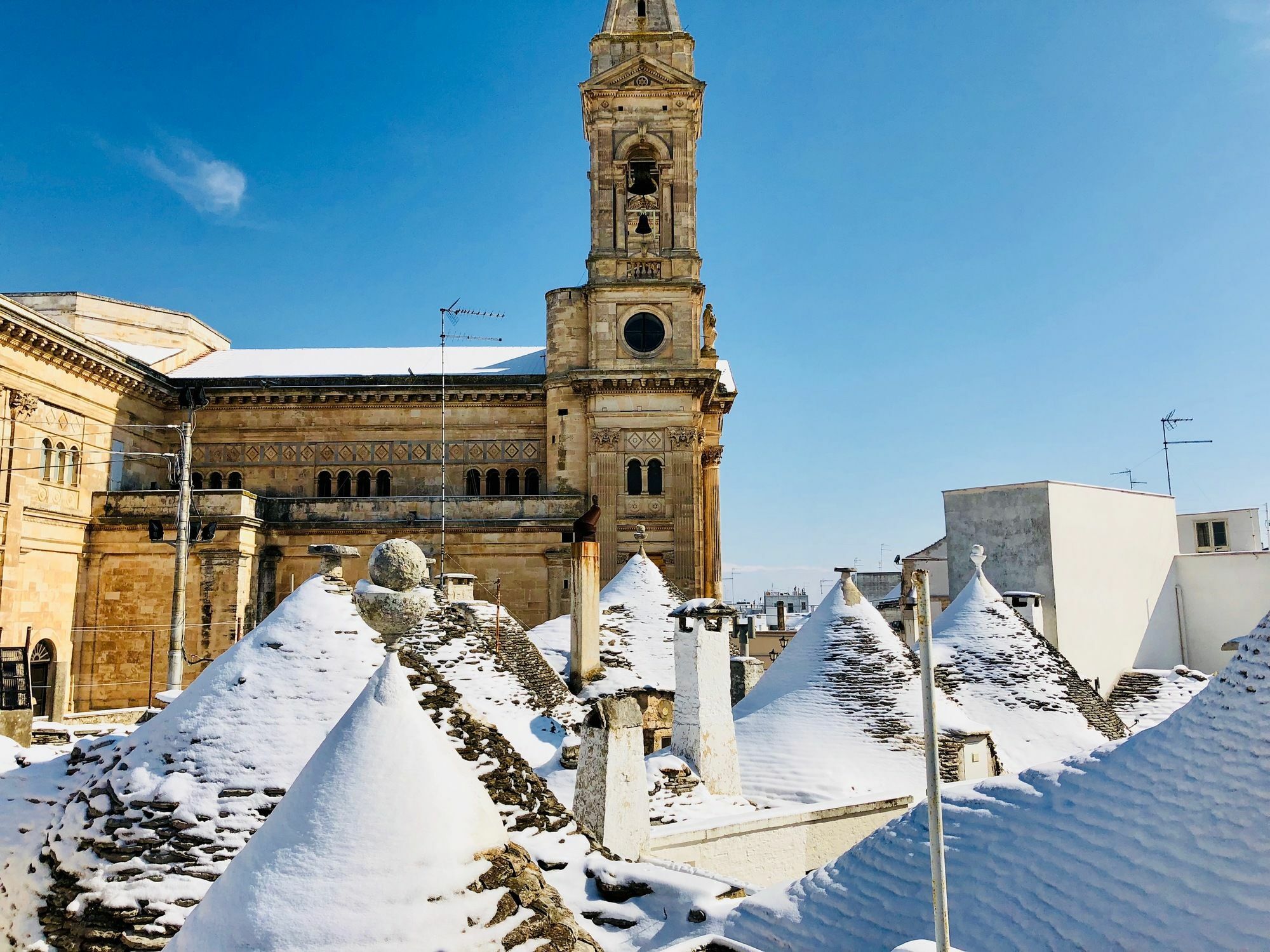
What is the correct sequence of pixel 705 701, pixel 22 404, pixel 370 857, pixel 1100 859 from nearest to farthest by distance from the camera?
1. pixel 370 857
2. pixel 1100 859
3. pixel 705 701
4. pixel 22 404

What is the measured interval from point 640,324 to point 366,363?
11.8m

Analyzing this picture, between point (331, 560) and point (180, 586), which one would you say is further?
point (180, 586)

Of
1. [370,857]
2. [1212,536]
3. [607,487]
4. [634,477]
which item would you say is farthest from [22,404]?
[1212,536]

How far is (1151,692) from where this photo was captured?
30484 mm

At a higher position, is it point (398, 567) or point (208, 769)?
point (398, 567)

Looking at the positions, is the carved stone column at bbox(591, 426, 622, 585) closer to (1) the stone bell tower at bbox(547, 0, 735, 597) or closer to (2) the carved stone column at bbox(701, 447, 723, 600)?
(1) the stone bell tower at bbox(547, 0, 735, 597)

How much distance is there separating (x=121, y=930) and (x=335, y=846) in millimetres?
2704

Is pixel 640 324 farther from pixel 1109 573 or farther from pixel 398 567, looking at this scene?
pixel 398 567

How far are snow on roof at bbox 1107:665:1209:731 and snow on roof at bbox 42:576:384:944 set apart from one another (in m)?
24.9

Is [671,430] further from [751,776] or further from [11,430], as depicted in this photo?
[11,430]

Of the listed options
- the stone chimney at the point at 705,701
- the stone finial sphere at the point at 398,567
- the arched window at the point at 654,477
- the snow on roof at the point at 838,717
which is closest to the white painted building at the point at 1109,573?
the arched window at the point at 654,477

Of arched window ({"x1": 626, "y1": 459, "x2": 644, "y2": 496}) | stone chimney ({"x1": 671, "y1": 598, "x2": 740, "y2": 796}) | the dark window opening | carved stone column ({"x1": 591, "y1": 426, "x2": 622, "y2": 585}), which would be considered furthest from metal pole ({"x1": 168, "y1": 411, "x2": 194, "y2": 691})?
the dark window opening

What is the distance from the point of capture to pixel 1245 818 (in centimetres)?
539

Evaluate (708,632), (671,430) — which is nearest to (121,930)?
(708,632)
